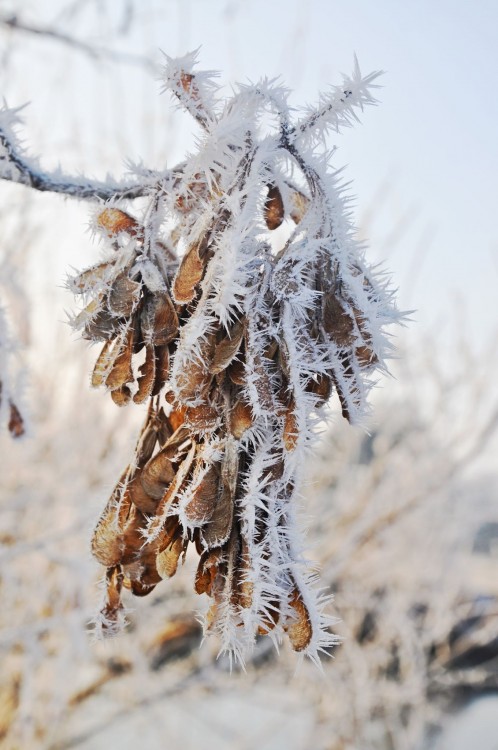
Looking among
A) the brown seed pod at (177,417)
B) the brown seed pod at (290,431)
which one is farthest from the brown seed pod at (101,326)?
the brown seed pod at (290,431)

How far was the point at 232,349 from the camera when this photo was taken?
64 centimetres

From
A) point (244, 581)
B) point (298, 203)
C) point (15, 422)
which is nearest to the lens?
point (244, 581)

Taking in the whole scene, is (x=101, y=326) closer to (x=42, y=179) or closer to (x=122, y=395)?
(x=122, y=395)

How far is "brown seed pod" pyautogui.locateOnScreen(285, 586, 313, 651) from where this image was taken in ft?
2.13

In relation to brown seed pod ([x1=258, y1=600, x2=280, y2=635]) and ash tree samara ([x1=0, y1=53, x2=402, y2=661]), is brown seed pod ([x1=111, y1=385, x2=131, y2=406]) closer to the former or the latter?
ash tree samara ([x1=0, y1=53, x2=402, y2=661])

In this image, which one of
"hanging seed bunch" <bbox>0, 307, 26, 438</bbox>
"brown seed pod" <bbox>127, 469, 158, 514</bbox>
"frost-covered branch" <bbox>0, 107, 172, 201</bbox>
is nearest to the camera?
"brown seed pod" <bbox>127, 469, 158, 514</bbox>

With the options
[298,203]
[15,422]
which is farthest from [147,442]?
[15,422]

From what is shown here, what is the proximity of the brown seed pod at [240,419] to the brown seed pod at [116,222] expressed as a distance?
0.94 ft

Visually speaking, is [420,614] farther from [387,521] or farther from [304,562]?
[304,562]

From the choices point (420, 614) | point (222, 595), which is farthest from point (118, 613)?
point (420, 614)

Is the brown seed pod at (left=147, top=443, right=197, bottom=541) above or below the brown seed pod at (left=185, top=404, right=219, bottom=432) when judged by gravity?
below

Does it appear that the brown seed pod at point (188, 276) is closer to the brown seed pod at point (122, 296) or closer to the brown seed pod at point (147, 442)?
the brown seed pod at point (122, 296)

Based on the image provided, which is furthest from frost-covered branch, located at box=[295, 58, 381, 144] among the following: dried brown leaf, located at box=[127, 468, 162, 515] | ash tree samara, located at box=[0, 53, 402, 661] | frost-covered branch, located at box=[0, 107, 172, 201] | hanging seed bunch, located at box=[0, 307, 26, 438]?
hanging seed bunch, located at box=[0, 307, 26, 438]

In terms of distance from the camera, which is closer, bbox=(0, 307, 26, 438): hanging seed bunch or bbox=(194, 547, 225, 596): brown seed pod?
bbox=(194, 547, 225, 596): brown seed pod
